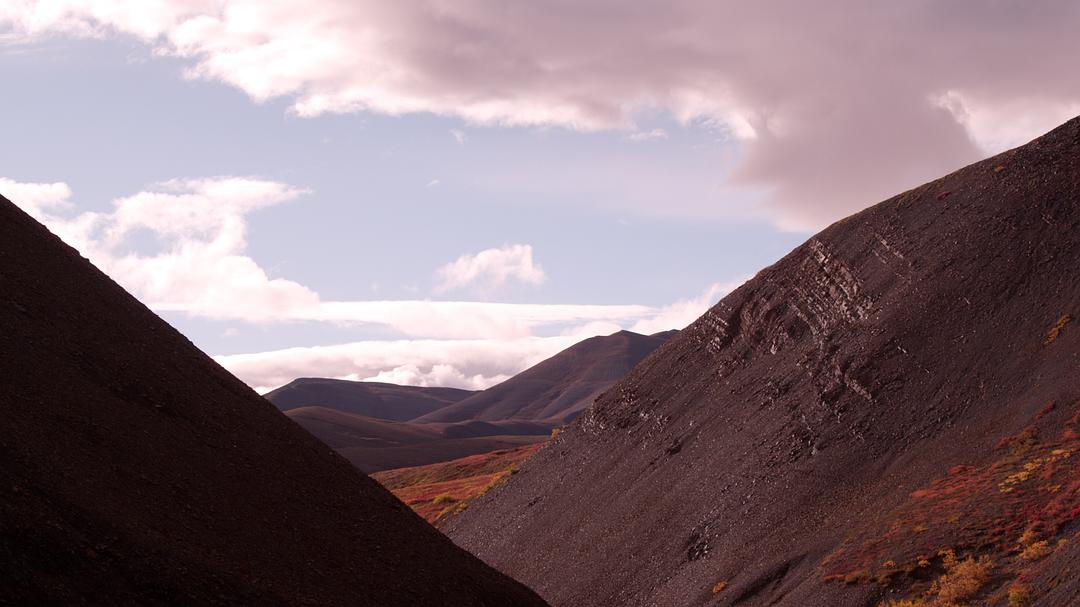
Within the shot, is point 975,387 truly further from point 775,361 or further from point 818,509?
point 775,361

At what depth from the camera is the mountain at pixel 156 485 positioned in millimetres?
19219

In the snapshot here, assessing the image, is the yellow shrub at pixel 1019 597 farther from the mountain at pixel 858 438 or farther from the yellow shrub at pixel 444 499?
the yellow shrub at pixel 444 499

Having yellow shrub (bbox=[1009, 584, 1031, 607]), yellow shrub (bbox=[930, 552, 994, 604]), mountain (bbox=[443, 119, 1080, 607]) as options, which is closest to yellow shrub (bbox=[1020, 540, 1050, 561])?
mountain (bbox=[443, 119, 1080, 607])

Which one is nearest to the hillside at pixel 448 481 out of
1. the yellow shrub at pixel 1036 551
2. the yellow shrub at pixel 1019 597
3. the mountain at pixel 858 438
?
the mountain at pixel 858 438

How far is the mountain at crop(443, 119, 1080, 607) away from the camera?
113 feet

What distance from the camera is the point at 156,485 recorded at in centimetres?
2338

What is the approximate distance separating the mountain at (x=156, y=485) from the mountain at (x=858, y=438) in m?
15.1

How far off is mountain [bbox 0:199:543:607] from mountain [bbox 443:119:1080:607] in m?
15.1

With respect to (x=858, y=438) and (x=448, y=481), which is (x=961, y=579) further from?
(x=448, y=481)

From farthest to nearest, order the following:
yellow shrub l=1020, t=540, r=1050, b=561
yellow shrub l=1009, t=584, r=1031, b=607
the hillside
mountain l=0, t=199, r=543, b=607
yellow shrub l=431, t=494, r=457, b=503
→ yellow shrub l=431, t=494, r=457, b=503 < the hillside < yellow shrub l=1020, t=540, r=1050, b=561 < yellow shrub l=1009, t=584, r=1031, b=607 < mountain l=0, t=199, r=543, b=607

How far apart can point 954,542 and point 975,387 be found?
1401cm

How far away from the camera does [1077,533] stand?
29.4 meters

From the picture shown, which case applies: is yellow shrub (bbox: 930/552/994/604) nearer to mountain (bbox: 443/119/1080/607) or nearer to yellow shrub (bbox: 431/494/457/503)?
mountain (bbox: 443/119/1080/607)

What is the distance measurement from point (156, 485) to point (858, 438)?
3406 cm
